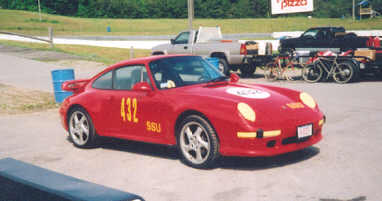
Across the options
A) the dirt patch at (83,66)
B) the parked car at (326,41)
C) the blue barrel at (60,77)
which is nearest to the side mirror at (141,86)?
the blue barrel at (60,77)

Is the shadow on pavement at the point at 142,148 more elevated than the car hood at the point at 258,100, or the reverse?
the car hood at the point at 258,100

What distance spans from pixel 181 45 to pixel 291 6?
892 inches

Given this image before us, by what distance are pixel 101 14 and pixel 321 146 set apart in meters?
95.9

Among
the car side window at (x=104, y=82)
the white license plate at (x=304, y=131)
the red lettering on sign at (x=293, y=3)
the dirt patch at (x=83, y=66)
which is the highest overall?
the red lettering on sign at (x=293, y=3)

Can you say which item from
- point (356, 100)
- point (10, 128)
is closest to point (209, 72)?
point (10, 128)

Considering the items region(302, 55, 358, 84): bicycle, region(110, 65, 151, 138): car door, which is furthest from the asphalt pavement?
region(302, 55, 358, 84): bicycle

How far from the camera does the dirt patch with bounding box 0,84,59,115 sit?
38.7 ft

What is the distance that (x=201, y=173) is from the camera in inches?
222

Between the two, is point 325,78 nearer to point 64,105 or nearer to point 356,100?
point 356,100

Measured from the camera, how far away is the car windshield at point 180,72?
6.47 metres

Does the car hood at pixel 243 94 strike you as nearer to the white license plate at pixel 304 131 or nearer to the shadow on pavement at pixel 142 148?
the white license plate at pixel 304 131

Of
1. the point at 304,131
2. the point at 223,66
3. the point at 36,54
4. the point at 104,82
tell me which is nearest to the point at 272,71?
the point at 223,66

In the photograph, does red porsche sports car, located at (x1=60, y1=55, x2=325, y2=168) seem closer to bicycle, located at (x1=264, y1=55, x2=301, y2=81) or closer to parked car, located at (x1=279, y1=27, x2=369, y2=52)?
bicycle, located at (x1=264, y1=55, x2=301, y2=81)

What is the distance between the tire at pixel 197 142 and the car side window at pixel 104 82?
171cm
